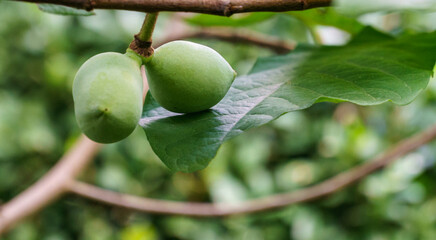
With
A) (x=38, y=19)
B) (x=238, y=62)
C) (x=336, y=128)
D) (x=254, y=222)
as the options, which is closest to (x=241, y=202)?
(x=254, y=222)

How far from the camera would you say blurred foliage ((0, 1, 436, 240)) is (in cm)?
162

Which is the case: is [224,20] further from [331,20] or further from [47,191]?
[47,191]

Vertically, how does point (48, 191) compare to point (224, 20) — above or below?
below

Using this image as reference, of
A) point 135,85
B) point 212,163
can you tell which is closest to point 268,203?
point 212,163

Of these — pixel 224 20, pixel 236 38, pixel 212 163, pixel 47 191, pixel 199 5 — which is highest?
pixel 199 5

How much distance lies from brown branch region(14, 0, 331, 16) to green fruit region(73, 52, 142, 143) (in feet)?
0.19

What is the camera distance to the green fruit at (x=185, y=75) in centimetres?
37

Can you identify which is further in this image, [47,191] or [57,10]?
[47,191]

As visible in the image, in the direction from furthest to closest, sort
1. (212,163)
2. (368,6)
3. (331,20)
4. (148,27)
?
(212,163)
(331,20)
(148,27)
(368,6)

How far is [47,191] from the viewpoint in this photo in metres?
1.04

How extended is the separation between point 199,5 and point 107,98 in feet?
0.33

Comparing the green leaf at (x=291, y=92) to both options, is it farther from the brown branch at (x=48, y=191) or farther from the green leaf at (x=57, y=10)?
the brown branch at (x=48, y=191)

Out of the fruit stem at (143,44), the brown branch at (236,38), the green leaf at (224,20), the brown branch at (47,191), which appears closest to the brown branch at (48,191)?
the brown branch at (47,191)

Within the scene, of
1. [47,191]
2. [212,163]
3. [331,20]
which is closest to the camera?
[331,20]
